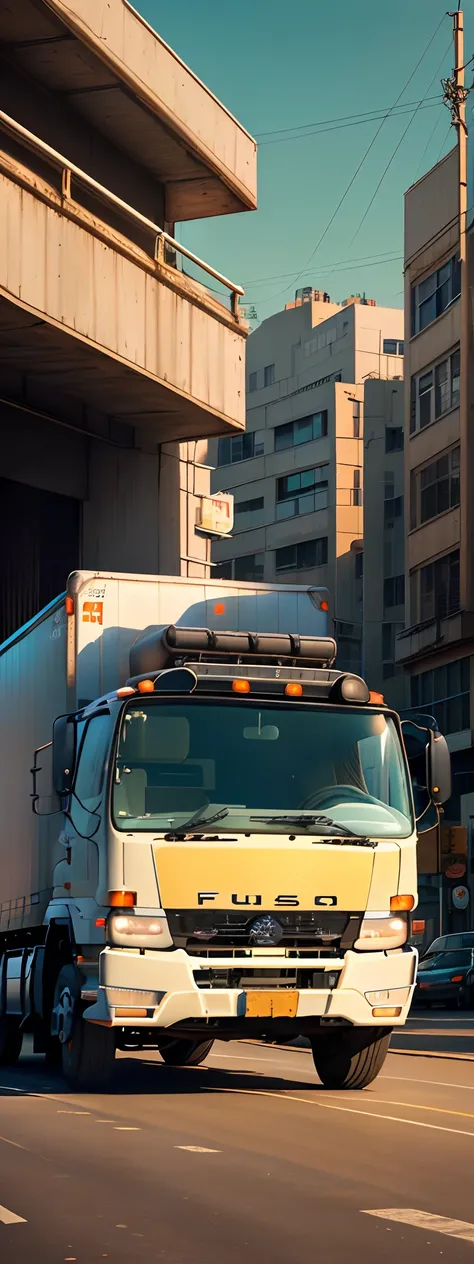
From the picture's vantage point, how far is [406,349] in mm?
52688

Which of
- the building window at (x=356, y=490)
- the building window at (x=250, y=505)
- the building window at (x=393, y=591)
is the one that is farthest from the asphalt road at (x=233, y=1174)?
the building window at (x=250, y=505)

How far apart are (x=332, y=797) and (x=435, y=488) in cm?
3797

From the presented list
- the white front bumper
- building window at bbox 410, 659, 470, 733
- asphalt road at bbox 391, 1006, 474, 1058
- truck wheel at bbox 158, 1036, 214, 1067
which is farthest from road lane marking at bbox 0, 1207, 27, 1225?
building window at bbox 410, 659, 470, 733

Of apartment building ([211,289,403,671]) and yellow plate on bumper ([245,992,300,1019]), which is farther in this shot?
apartment building ([211,289,403,671])

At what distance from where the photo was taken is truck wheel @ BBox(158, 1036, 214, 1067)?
52.6 ft

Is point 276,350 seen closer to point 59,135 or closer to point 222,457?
point 222,457

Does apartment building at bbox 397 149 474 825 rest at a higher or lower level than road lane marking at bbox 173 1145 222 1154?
higher

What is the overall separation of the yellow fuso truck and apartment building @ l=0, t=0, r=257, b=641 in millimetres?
8799

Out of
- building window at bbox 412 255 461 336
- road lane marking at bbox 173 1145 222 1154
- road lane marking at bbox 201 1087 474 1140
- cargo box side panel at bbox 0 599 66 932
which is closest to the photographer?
road lane marking at bbox 173 1145 222 1154

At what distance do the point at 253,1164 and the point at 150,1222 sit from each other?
176 cm

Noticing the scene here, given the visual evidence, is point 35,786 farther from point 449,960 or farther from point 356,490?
point 356,490

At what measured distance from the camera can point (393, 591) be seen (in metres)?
70.2

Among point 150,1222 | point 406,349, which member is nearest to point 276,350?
point 406,349

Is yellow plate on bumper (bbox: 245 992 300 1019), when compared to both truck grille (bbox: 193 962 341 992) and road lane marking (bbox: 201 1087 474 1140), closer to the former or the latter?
truck grille (bbox: 193 962 341 992)
